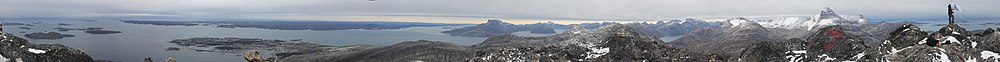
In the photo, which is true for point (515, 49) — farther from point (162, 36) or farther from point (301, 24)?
point (162, 36)

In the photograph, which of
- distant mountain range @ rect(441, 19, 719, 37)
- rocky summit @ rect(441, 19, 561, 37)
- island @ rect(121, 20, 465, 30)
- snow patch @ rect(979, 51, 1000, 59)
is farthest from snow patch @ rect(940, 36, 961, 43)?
island @ rect(121, 20, 465, 30)

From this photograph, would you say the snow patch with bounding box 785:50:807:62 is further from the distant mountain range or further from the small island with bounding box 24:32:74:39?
the small island with bounding box 24:32:74:39

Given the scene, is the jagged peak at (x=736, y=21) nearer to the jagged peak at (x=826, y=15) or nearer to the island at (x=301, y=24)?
the jagged peak at (x=826, y=15)

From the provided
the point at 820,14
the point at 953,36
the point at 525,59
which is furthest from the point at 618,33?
the point at 953,36

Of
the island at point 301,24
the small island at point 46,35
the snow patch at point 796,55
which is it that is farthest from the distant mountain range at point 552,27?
the small island at point 46,35

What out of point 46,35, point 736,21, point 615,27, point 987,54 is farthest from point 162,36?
point 987,54

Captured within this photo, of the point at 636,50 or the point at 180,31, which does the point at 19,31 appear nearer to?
the point at 180,31

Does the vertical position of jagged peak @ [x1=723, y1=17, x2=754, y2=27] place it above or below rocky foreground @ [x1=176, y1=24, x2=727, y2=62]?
above
